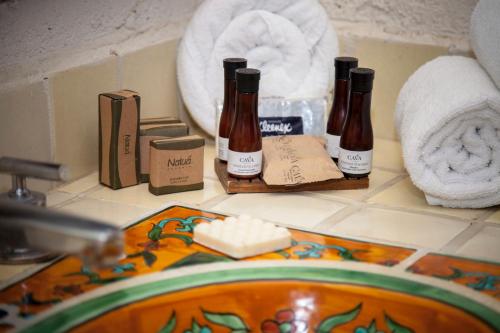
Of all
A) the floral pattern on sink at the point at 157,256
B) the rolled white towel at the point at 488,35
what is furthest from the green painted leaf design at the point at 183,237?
the rolled white towel at the point at 488,35

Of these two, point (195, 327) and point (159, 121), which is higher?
point (159, 121)

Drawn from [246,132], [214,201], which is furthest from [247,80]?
[214,201]

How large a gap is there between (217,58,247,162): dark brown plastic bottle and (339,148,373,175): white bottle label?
18 cm

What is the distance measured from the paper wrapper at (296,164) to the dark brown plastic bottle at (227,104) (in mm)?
63

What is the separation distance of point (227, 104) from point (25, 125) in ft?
1.00

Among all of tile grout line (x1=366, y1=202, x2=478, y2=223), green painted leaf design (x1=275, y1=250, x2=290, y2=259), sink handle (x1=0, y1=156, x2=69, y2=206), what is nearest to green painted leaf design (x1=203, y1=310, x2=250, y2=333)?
green painted leaf design (x1=275, y1=250, x2=290, y2=259)

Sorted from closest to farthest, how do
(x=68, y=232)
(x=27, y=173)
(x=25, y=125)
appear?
(x=68, y=232), (x=27, y=173), (x=25, y=125)

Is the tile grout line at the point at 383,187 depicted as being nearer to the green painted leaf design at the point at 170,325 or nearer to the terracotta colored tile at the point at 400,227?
the terracotta colored tile at the point at 400,227

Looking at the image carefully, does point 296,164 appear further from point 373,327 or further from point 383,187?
point 373,327

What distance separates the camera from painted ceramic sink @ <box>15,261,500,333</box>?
805 mm

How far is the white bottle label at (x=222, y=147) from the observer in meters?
1.16

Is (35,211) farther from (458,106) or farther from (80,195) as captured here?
(458,106)

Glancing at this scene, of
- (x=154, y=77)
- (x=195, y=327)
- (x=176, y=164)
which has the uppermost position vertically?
(x=154, y=77)

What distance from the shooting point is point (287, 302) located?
2.82 ft
